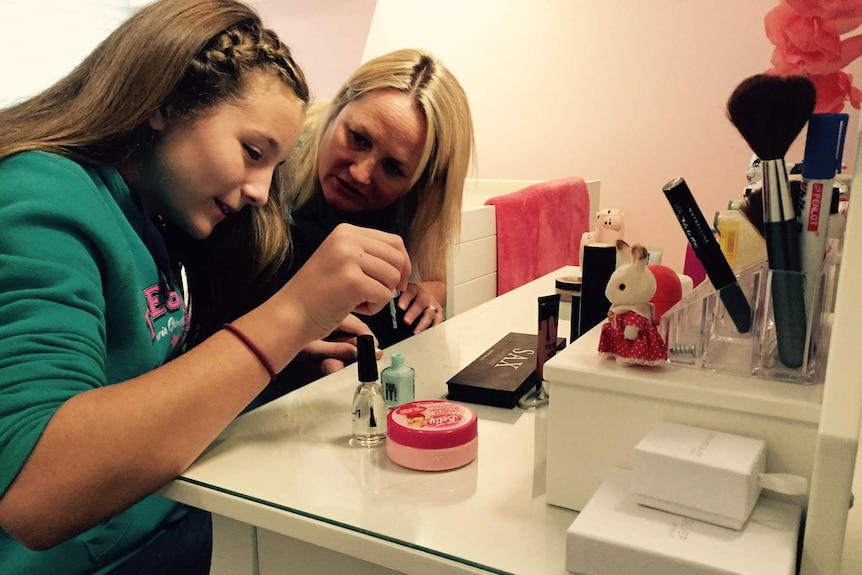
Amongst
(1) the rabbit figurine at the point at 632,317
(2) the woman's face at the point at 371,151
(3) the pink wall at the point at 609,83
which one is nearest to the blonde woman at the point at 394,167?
(2) the woman's face at the point at 371,151

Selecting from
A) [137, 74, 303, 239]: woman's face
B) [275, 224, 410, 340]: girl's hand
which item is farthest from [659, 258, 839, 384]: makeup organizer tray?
[137, 74, 303, 239]: woman's face

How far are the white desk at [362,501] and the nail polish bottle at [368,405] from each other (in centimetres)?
1

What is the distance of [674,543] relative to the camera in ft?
1.03

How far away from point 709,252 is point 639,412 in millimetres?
110

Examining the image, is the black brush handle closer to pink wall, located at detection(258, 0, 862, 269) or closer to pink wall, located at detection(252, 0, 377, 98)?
pink wall, located at detection(258, 0, 862, 269)

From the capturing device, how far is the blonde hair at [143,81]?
57 cm

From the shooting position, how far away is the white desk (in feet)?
1.23

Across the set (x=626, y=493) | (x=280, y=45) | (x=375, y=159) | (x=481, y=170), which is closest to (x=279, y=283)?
(x=375, y=159)

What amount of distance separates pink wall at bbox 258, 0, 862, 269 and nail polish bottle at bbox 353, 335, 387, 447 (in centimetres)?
154

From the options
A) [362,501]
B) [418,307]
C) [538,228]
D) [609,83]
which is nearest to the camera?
[362,501]

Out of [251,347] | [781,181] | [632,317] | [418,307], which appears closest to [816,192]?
[781,181]

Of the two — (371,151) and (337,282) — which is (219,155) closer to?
(337,282)

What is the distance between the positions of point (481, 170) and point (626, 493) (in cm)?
196

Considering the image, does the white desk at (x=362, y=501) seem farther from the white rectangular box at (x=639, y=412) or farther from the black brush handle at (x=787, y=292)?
the black brush handle at (x=787, y=292)
